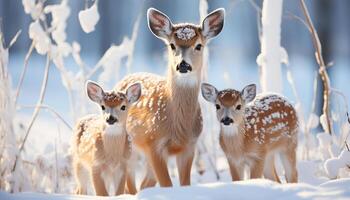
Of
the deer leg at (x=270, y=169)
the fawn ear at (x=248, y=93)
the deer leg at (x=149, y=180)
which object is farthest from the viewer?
the deer leg at (x=149, y=180)

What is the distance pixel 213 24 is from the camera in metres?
5.50

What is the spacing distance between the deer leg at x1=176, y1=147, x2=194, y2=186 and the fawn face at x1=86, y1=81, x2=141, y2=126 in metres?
0.50

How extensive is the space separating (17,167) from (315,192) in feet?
7.55

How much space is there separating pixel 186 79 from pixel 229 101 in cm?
35

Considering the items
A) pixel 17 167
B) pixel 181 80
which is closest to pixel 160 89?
pixel 181 80

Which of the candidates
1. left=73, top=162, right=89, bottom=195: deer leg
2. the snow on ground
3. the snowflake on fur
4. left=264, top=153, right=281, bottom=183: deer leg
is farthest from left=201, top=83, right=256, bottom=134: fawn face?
the snow on ground

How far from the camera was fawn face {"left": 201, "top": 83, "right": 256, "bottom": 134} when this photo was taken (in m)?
5.54

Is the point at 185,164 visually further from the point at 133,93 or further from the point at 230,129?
the point at 133,93

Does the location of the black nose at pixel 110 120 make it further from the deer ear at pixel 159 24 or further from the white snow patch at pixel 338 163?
the white snow patch at pixel 338 163

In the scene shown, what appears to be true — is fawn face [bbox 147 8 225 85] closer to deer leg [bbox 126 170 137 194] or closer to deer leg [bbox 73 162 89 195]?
deer leg [bbox 126 170 137 194]

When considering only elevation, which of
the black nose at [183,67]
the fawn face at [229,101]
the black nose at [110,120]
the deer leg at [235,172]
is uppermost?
the black nose at [183,67]

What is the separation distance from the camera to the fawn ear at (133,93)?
560 cm

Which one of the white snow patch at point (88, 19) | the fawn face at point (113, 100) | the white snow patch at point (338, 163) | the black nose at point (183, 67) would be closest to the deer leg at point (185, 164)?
the fawn face at point (113, 100)

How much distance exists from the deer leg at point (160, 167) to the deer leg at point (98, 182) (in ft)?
1.29
